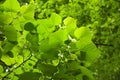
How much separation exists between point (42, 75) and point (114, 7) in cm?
1198

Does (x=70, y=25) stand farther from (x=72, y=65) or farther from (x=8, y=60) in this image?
(x=8, y=60)

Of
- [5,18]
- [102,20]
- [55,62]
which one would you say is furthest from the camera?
[102,20]

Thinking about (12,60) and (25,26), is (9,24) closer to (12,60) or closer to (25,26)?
(25,26)

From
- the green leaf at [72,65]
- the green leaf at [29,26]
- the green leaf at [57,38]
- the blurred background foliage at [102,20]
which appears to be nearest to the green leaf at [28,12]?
the green leaf at [29,26]

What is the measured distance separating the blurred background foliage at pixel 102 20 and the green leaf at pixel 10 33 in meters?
11.3

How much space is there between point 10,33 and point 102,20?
12.1 m

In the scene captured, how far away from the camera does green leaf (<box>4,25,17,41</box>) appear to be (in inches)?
48.7

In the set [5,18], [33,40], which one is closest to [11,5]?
[5,18]

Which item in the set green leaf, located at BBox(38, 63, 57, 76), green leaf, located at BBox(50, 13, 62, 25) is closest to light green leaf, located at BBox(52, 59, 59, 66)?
green leaf, located at BBox(38, 63, 57, 76)

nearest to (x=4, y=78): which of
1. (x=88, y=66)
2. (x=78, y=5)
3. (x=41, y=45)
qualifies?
(x=41, y=45)

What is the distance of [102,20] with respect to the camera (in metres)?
13.2

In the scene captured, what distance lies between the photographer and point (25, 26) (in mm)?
1296

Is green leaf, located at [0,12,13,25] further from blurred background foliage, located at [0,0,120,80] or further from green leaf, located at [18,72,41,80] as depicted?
blurred background foliage, located at [0,0,120,80]

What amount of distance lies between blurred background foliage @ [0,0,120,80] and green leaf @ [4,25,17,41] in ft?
37.1
